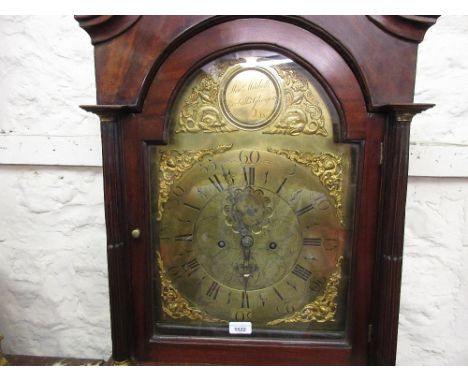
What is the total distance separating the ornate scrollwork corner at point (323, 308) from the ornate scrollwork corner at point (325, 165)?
0.22 metres

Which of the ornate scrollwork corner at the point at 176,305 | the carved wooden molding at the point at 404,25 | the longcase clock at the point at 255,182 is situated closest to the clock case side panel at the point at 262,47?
the longcase clock at the point at 255,182

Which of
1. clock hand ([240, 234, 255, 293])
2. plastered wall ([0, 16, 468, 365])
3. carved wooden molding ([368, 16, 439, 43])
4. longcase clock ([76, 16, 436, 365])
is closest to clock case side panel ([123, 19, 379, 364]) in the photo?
longcase clock ([76, 16, 436, 365])

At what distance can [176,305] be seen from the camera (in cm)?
91

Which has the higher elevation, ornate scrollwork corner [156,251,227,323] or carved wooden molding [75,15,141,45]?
carved wooden molding [75,15,141,45]

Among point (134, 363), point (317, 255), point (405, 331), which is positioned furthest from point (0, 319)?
point (405, 331)

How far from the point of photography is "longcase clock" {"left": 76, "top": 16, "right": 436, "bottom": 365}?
0.78 m

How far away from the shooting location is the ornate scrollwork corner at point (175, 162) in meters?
0.85

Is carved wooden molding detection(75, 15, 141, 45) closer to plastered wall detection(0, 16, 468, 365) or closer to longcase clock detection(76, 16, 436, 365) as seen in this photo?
longcase clock detection(76, 16, 436, 365)

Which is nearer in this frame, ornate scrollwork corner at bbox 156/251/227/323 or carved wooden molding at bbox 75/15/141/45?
carved wooden molding at bbox 75/15/141/45

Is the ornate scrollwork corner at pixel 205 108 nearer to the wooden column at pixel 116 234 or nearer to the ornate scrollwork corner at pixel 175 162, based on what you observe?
the ornate scrollwork corner at pixel 175 162

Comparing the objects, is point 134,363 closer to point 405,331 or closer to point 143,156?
point 143,156

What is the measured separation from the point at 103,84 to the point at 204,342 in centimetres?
69

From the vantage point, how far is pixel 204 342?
0.89 m

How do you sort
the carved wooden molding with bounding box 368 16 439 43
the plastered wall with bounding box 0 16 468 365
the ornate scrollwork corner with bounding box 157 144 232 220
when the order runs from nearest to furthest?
the carved wooden molding with bounding box 368 16 439 43 < the ornate scrollwork corner with bounding box 157 144 232 220 < the plastered wall with bounding box 0 16 468 365
